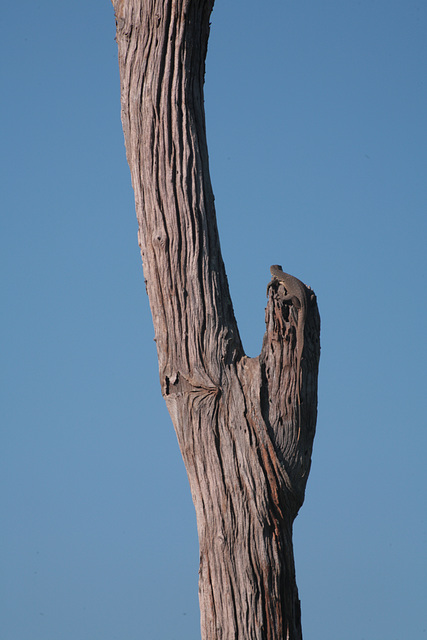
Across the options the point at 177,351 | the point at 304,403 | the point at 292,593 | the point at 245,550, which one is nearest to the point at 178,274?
the point at 177,351

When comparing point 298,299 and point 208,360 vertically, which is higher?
point 298,299

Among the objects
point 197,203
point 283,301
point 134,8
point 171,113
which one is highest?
point 134,8

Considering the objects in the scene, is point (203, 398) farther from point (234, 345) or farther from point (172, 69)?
point (172, 69)

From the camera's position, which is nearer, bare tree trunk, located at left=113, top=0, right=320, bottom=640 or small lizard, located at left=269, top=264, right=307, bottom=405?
bare tree trunk, located at left=113, top=0, right=320, bottom=640

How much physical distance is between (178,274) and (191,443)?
0.87m

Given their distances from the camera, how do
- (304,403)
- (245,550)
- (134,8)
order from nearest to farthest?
(245,550), (304,403), (134,8)

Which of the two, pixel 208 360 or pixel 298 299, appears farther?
pixel 298 299

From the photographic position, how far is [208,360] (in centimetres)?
385

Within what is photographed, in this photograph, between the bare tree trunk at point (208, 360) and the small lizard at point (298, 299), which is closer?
the bare tree trunk at point (208, 360)

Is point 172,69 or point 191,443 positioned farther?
point 172,69

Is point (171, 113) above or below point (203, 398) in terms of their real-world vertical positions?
above

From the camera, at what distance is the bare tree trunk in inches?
143

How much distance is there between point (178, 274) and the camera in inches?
154

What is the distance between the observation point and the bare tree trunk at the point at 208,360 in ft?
11.9
